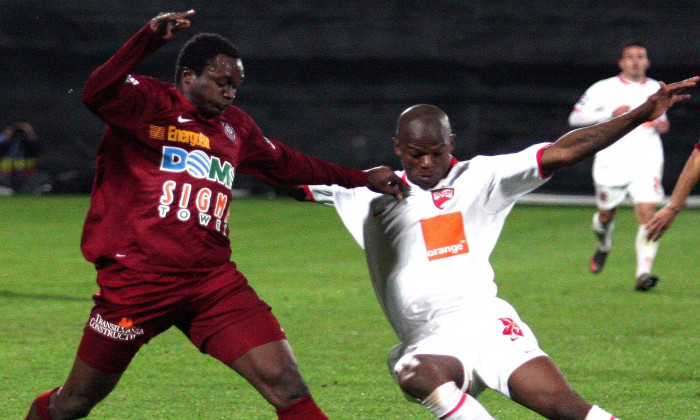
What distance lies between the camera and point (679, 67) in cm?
1778

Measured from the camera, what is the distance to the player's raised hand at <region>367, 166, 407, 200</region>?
465 cm

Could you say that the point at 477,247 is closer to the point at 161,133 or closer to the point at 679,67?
the point at 161,133

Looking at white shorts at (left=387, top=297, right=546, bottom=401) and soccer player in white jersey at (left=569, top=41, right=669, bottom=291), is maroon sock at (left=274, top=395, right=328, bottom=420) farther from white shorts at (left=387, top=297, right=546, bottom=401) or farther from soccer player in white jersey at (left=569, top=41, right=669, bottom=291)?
soccer player in white jersey at (left=569, top=41, right=669, bottom=291)

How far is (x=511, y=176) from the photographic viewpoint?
4.56 metres

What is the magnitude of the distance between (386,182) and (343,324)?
11.3 ft

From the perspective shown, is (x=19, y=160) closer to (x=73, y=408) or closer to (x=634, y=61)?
(x=634, y=61)

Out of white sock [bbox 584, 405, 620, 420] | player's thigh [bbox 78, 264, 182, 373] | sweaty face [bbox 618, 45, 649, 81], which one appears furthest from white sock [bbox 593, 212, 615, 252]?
player's thigh [bbox 78, 264, 182, 373]

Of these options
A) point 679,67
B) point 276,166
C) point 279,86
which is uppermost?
point 276,166

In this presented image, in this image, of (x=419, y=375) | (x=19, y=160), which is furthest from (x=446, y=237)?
(x=19, y=160)

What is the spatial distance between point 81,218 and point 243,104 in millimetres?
4431

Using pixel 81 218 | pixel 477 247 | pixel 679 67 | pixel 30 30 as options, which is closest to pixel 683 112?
pixel 679 67

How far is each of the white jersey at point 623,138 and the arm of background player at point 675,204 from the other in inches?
168

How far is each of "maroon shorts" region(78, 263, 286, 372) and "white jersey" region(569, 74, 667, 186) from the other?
6728 millimetres

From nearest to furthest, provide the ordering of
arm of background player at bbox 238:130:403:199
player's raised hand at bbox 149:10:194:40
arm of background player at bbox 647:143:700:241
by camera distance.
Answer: player's raised hand at bbox 149:10:194:40 < arm of background player at bbox 238:130:403:199 < arm of background player at bbox 647:143:700:241
